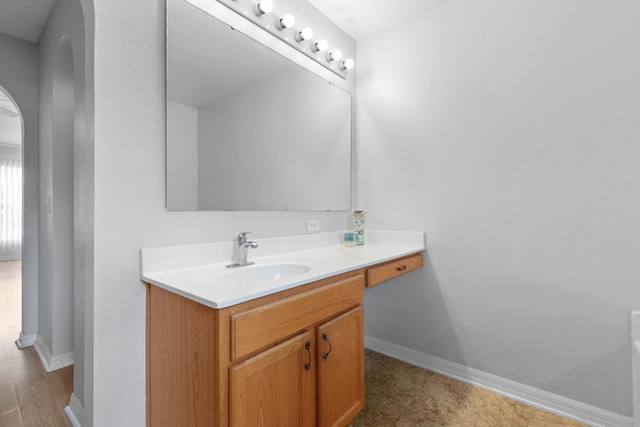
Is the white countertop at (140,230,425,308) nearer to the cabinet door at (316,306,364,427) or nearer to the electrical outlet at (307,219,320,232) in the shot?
the electrical outlet at (307,219,320,232)

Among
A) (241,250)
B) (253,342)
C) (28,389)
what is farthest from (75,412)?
(253,342)

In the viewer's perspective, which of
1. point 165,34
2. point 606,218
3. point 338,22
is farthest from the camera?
point 338,22

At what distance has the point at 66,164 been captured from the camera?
200 centimetres

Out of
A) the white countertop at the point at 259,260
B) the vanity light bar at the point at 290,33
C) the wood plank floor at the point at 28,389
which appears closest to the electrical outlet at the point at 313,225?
the white countertop at the point at 259,260

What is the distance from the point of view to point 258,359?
982 mm

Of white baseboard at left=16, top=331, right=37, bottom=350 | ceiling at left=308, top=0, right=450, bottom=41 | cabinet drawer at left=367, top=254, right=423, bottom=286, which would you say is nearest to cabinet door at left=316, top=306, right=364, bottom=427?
cabinet drawer at left=367, top=254, right=423, bottom=286

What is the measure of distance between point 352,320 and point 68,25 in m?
2.03

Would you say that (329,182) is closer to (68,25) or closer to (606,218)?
(606,218)

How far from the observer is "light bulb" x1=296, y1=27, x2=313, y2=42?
1.90 meters

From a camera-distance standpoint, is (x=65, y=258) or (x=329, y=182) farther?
(x=329, y=182)

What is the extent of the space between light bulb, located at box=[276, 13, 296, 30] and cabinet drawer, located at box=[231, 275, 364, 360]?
1.50 metres

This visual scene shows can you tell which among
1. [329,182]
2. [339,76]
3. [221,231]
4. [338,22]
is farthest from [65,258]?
[338,22]

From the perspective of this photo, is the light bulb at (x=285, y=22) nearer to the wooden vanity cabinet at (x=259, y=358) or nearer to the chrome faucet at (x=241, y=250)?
the chrome faucet at (x=241, y=250)

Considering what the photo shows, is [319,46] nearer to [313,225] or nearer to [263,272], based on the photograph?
[313,225]
